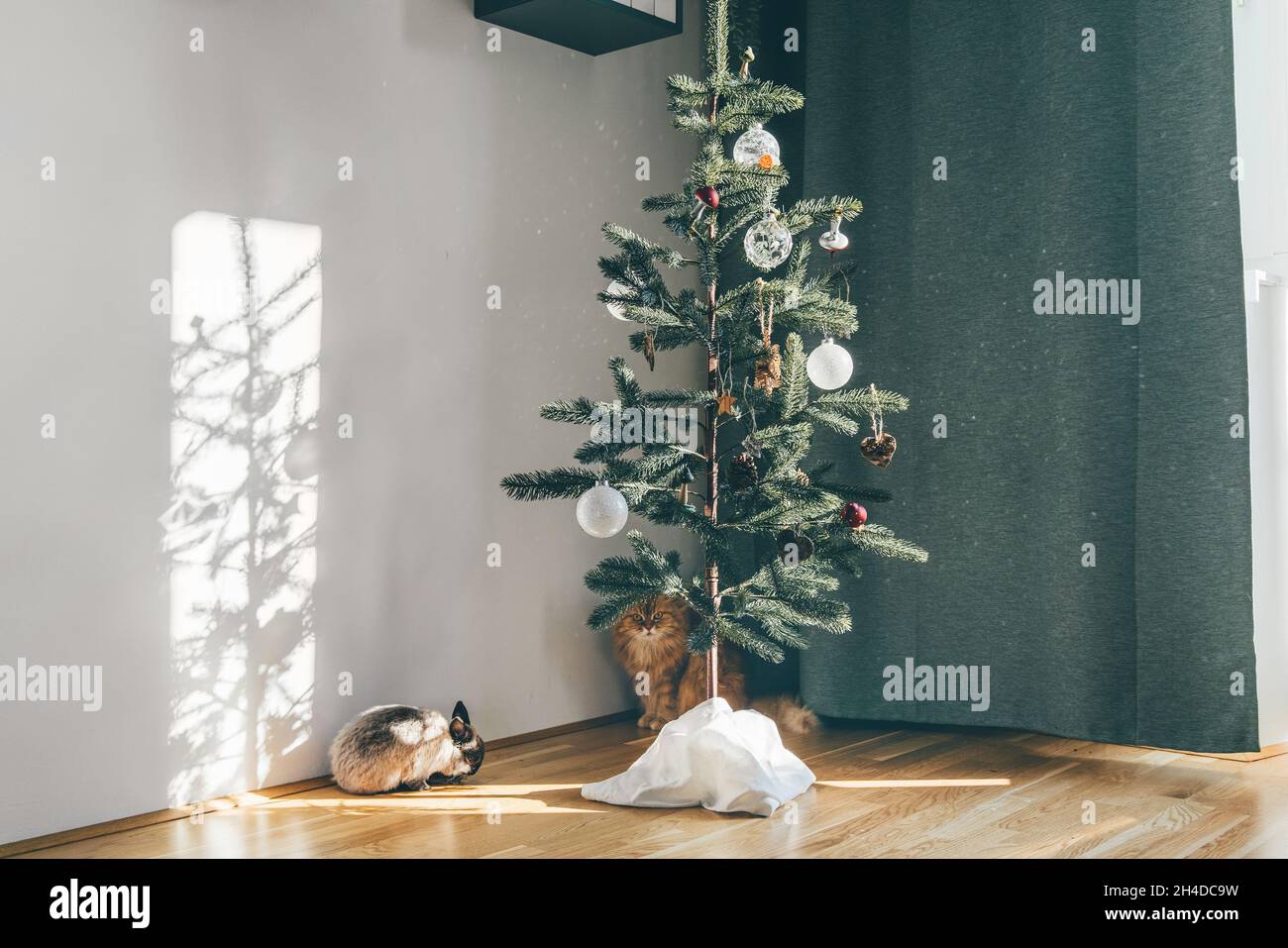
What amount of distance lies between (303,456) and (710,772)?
3.44 feet

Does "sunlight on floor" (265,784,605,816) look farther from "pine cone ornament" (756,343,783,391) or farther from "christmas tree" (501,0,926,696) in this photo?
"pine cone ornament" (756,343,783,391)

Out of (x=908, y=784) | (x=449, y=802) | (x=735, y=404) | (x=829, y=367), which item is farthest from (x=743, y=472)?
(x=449, y=802)

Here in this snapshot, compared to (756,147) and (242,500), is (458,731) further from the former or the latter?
(756,147)

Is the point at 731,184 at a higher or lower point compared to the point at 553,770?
higher

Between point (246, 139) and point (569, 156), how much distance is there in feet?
2.89

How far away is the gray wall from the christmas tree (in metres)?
0.51

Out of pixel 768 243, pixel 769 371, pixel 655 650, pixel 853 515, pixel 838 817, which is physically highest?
pixel 768 243

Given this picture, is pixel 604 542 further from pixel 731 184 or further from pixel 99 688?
pixel 99 688

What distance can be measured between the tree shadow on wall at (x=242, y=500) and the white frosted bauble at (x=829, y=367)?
103 centimetres

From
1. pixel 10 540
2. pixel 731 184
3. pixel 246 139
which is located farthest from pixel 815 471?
pixel 10 540

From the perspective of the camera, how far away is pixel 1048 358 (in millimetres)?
2764

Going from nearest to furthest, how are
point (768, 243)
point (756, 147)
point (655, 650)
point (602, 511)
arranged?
point (602, 511) → point (768, 243) → point (756, 147) → point (655, 650)

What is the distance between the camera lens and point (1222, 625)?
252cm

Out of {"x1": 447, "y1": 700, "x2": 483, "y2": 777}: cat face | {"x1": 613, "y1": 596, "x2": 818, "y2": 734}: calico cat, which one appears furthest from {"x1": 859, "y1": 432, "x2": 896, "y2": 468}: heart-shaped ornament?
{"x1": 447, "y1": 700, "x2": 483, "y2": 777}: cat face
